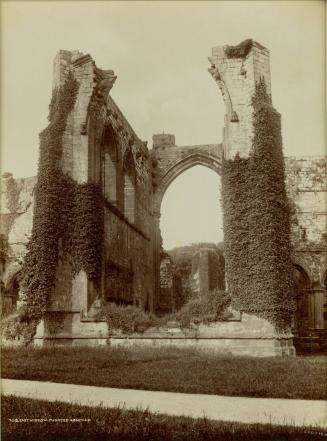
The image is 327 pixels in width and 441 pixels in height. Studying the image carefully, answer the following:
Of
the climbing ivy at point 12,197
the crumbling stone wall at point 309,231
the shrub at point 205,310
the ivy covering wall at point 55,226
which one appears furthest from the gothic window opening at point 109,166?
the crumbling stone wall at point 309,231

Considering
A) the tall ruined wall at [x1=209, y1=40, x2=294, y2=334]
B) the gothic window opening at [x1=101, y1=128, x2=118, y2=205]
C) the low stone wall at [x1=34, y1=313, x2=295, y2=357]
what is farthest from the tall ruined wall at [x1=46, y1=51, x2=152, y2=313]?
the tall ruined wall at [x1=209, y1=40, x2=294, y2=334]

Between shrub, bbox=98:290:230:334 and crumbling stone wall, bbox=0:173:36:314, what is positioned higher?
crumbling stone wall, bbox=0:173:36:314

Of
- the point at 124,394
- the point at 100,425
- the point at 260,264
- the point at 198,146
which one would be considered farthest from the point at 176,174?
the point at 100,425

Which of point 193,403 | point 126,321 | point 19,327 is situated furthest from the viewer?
point 19,327

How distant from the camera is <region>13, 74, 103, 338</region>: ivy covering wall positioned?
46.7ft

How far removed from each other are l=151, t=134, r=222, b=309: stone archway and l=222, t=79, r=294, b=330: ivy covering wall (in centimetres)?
924

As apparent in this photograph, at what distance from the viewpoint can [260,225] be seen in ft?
47.0

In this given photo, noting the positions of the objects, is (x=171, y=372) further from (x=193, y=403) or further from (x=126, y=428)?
(x=126, y=428)

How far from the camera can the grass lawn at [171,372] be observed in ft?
24.8

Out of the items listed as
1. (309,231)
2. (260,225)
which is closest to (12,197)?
(260,225)

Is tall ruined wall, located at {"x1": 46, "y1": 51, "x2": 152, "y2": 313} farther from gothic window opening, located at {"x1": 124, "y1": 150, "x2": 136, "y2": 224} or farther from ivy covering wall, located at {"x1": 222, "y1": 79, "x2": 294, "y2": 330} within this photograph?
ivy covering wall, located at {"x1": 222, "y1": 79, "x2": 294, "y2": 330}

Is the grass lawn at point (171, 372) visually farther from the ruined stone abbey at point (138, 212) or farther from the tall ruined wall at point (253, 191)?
the tall ruined wall at point (253, 191)

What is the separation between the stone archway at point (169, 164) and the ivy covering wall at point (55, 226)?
9252mm

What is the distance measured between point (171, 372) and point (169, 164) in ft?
55.9
